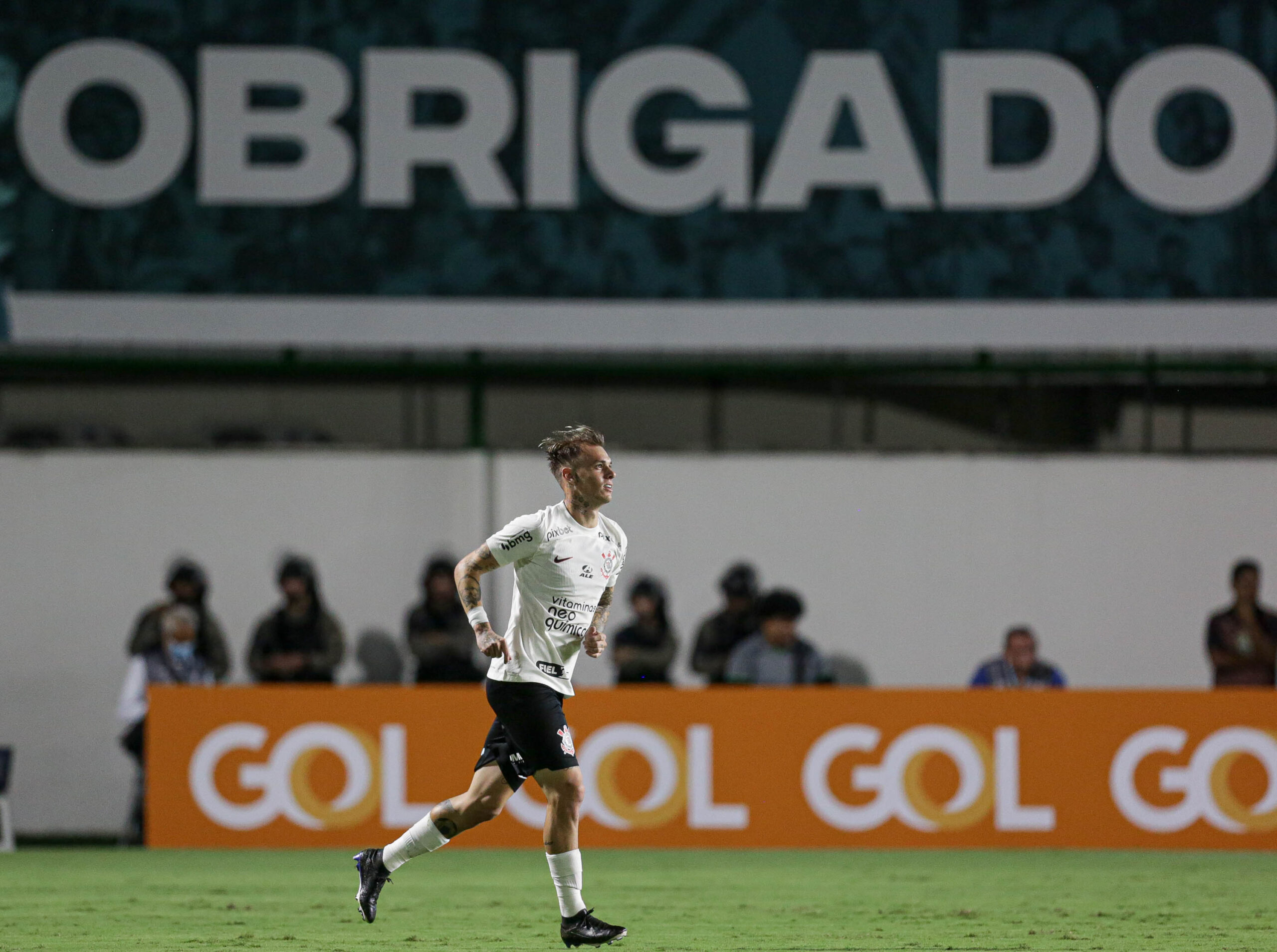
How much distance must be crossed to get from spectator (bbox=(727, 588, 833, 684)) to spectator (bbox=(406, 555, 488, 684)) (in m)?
2.10

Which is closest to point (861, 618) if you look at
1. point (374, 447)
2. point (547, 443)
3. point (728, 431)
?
point (728, 431)

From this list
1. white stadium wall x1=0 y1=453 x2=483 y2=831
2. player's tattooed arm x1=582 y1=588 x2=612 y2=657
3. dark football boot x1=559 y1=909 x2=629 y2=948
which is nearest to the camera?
dark football boot x1=559 y1=909 x2=629 y2=948

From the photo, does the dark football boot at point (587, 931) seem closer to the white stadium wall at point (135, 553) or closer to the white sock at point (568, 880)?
the white sock at point (568, 880)

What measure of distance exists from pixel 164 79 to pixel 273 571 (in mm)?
4218

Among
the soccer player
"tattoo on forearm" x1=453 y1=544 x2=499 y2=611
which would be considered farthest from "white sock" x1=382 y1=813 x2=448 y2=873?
"tattoo on forearm" x1=453 y1=544 x2=499 y2=611

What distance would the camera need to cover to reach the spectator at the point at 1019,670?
43.9ft

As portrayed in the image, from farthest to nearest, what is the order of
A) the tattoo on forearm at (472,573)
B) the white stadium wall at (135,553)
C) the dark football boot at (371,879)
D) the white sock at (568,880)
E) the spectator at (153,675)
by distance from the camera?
the white stadium wall at (135,553) < the spectator at (153,675) < the dark football boot at (371,879) < the tattoo on forearm at (472,573) < the white sock at (568,880)

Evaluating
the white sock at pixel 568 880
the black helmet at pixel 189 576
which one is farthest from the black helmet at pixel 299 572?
the white sock at pixel 568 880

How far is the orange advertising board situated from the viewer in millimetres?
12375

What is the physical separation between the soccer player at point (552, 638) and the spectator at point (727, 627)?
6200 mm

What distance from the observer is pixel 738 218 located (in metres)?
15.8

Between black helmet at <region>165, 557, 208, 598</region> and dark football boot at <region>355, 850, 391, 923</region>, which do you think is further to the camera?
black helmet at <region>165, 557, 208, 598</region>

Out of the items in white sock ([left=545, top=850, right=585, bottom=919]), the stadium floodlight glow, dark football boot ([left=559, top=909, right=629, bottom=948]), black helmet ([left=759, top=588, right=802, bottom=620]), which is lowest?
dark football boot ([left=559, top=909, right=629, bottom=948])

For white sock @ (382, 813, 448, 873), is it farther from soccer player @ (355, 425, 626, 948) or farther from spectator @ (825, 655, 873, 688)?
spectator @ (825, 655, 873, 688)
